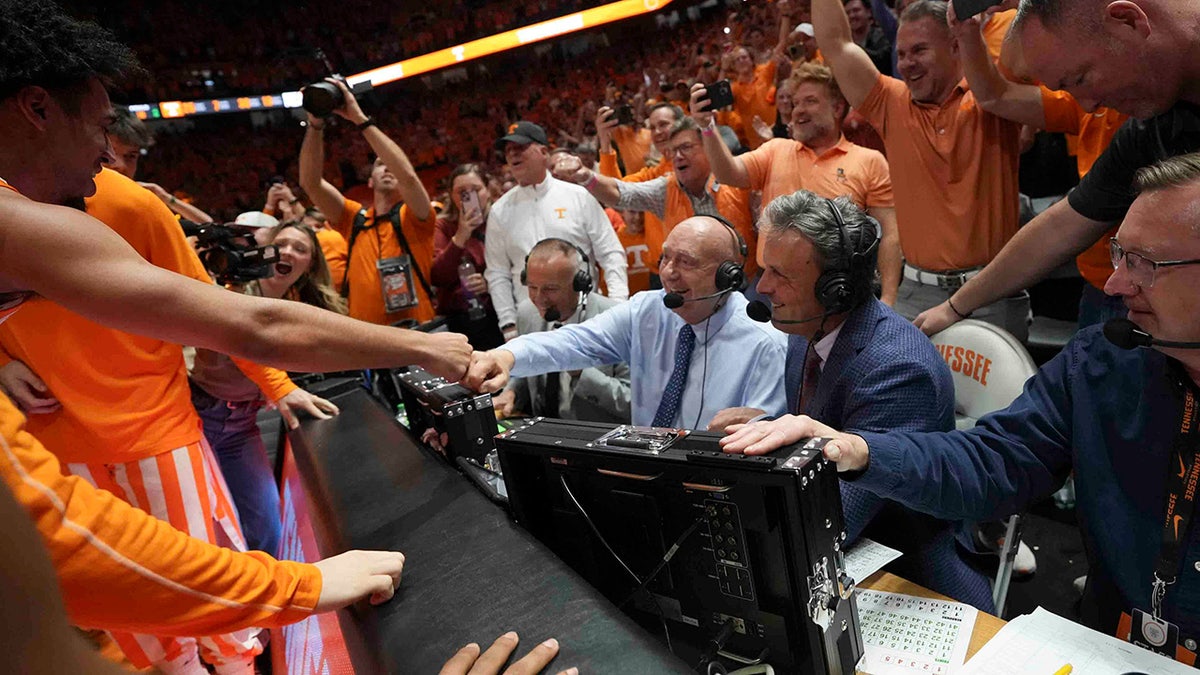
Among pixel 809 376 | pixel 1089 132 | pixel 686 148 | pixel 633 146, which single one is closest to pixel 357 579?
pixel 809 376

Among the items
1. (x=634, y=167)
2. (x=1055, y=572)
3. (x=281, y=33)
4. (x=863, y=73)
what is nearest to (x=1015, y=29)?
(x=863, y=73)

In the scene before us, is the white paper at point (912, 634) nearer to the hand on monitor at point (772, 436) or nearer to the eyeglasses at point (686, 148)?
the hand on monitor at point (772, 436)

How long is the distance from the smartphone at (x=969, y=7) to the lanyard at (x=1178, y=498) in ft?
3.53

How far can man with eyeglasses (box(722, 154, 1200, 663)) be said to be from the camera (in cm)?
104

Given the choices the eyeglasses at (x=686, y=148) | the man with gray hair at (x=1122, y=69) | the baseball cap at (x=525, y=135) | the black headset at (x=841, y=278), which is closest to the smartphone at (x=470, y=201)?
the baseball cap at (x=525, y=135)

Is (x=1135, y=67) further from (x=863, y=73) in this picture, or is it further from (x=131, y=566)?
(x=131, y=566)

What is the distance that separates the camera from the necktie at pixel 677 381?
2061mm

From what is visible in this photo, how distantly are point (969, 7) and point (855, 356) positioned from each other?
0.94 metres

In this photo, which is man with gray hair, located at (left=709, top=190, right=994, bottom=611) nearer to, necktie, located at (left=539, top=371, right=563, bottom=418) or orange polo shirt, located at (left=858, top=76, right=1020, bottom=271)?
orange polo shirt, located at (left=858, top=76, right=1020, bottom=271)

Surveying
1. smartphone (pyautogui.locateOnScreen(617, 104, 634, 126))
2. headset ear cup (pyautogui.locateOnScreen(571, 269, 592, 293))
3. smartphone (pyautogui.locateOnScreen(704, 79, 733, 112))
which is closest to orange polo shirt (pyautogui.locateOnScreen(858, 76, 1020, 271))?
smartphone (pyautogui.locateOnScreen(704, 79, 733, 112))

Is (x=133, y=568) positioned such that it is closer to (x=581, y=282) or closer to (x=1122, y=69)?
(x=1122, y=69)

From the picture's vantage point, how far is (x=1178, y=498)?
3.60ft

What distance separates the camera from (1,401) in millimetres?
776

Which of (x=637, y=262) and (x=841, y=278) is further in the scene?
(x=637, y=262)
